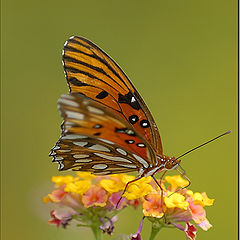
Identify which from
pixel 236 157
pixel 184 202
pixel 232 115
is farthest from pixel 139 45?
pixel 184 202

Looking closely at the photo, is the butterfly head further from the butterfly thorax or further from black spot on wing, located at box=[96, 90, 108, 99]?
black spot on wing, located at box=[96, 90, 108, 99]

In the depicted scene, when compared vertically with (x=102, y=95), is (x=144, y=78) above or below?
above

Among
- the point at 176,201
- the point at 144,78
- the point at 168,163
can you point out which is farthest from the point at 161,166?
the point at 144,78

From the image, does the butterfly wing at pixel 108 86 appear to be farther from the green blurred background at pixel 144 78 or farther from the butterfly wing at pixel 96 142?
the green blurred background at pixel 144 78

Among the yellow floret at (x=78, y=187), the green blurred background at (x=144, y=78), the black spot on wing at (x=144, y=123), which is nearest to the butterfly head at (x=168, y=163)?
the black spot on wing at (x=144, y=123)

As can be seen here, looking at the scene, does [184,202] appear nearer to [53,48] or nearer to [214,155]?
[214,155]

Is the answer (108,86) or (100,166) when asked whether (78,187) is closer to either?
(100,166)

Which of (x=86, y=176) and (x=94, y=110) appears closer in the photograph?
(x=94, y=110)
